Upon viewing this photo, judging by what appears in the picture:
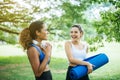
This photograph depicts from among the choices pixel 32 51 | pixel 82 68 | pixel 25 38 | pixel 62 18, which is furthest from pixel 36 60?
pixel 62 18

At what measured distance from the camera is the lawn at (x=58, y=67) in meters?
3.65

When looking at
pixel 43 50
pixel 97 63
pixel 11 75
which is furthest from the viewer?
pixel 11 75

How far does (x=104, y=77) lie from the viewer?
3.71 meters

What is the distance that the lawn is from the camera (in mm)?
3650

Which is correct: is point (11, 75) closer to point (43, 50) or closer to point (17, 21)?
point (17, 21)

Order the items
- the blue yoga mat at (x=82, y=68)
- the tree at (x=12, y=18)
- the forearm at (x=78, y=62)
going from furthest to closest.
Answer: the tree at (x=12, y=18) → the forearm at (x=78, y=62) → the blue yoga mat at (x=82, y=68)

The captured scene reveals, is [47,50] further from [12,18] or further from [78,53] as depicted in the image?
[12,18]

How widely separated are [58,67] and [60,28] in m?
0.58

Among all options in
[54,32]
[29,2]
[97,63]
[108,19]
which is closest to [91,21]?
[108,19]

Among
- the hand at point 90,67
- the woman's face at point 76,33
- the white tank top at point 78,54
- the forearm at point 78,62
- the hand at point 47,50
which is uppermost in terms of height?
the woman's face at point 76,33

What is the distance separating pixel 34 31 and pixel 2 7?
2112 mm

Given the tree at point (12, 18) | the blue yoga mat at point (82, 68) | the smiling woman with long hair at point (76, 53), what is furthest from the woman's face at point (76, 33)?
the tree at point (12, 18)

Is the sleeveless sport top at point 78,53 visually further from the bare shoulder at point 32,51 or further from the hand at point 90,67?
the bare shoulder at point 32,51

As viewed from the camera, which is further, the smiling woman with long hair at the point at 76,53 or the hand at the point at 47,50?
the smiling woman with long hair at the point at 76,53
